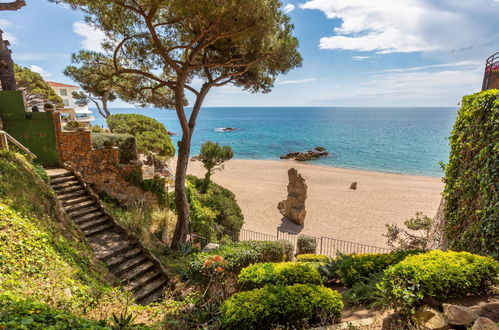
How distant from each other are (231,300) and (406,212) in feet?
64.8

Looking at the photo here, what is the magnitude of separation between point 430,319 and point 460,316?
1.35 feet

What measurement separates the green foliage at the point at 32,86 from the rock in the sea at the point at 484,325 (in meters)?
31.4

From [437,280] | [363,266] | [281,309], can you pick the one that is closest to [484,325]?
[437,280]

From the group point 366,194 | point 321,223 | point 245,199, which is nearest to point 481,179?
Answer: point 321,223

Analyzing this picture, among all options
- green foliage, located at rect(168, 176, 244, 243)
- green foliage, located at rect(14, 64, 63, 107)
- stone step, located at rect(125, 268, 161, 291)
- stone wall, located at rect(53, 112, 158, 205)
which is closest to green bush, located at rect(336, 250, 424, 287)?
stone step, located at rect(125, 268, 161, 291)

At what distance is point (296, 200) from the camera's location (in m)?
18.4

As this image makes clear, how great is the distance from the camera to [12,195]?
6.90m

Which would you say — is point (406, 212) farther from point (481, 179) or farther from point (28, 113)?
point (28, 113)

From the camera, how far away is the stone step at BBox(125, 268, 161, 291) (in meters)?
7.62

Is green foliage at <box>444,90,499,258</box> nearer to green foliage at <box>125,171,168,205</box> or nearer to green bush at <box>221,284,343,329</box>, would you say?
green bush at <box>221,284,343,329</box>

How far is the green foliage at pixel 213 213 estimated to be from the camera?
1257cm

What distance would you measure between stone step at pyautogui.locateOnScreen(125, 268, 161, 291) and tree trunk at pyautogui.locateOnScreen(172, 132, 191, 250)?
1838 mm

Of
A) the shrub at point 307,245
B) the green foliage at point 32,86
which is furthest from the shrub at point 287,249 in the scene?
A: the green foliage at point 32,86

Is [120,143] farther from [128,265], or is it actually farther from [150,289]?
[150,289]
